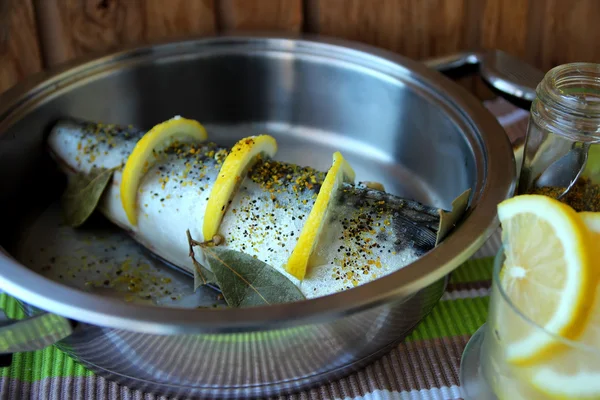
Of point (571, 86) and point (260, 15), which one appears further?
point (260, 15)

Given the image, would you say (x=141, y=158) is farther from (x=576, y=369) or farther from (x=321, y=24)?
(x=576, y=369)

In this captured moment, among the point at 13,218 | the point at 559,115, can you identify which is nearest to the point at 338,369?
the point at 559,115

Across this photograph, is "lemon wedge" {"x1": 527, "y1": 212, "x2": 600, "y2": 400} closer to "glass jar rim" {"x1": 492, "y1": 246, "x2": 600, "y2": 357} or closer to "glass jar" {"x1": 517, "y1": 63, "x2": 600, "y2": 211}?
"glass jar rim" {"x1": 492, "y1": 246, "x2": 600, "y2": 357}

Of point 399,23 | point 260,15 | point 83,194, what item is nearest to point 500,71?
point 399,23

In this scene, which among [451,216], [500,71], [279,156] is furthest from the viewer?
[279,156]

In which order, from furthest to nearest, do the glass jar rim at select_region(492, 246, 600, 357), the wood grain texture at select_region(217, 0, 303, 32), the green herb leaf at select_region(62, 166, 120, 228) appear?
the wood grain texture at select_region(217, 0, 303, 32) → the green herb leaf at select_region(62, 166, 120, 228) → the glass jar rim at select_region(492, 246, 600, 357)

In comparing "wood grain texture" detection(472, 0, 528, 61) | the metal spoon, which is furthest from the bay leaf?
"wood grain texture" detection(472, 0, 528, 61)
